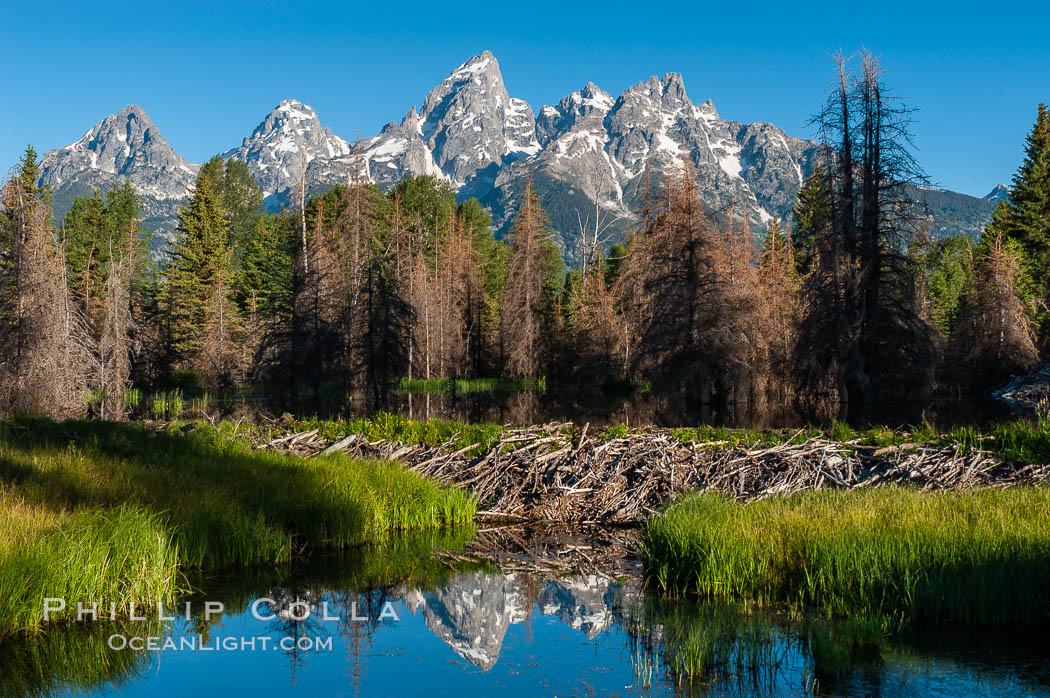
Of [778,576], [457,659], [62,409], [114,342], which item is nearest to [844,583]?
[778,576]

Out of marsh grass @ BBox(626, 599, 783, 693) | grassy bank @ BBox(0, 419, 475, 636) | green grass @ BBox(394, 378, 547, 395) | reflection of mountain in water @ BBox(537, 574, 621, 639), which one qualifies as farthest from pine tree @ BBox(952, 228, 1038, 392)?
marsh grass @ BBox(626, 599, 783, 693)

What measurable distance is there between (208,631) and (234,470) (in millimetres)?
4915

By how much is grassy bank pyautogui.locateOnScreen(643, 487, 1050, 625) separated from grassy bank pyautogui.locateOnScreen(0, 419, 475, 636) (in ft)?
15.2

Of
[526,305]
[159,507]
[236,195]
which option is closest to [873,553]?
[159,507]

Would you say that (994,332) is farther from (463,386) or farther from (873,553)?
(873,553)

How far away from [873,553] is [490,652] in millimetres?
4137

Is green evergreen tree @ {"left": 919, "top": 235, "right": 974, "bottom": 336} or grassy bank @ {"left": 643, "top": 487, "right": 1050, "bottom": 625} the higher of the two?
green evergreen tree @ {"left": 919, "top": 235, "right": 974, "bottom": 336}

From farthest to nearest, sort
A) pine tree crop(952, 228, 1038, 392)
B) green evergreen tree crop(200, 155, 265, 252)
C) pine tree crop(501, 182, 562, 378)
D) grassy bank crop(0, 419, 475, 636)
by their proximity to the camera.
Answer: green evergreen tree crop(200, 155, 265, 252), pine tree crop(501, 182, 562, 378), pine tree crop(952, 228, 1038, 392), grassy bank crop(0, 419, 475, 636)

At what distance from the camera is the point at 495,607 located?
9.30 m

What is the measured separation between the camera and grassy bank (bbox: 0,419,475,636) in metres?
8.05

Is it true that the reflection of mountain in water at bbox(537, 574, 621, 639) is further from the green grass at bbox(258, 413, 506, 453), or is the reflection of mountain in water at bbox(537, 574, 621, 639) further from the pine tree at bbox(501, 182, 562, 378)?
the pine tree at bbox(501, 182, 562, 378)

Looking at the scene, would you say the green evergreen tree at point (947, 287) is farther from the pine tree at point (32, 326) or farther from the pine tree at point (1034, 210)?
the pine tree at point (32, 326)

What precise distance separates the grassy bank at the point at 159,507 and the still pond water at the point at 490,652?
1.63 feet

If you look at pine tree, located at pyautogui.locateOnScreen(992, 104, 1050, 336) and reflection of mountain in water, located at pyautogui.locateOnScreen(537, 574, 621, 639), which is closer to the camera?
reflection of mountain in water, located at pyautogui.locateOnScreen(537, 574, 621, 639)
